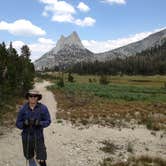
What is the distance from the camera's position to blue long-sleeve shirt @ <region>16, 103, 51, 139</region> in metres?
7.87

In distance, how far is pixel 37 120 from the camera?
7812 millimetres

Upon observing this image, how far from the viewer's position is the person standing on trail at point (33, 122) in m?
7.82

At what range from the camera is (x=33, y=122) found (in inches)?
309

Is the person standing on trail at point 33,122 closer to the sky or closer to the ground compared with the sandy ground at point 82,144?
closer to the sky

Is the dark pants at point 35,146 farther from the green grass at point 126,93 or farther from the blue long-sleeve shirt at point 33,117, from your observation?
the green grass at point 126,93

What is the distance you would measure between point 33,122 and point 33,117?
123 millimetres

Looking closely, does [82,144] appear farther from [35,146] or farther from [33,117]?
[33,117]

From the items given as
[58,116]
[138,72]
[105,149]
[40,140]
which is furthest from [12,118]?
[138,72]

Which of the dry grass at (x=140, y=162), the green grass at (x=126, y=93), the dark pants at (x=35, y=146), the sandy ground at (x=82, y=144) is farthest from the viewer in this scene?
the green grass at (x=126, y=93)

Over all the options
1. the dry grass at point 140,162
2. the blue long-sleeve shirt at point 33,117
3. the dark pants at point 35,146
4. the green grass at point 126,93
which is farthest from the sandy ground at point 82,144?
the green grass at point 126,93

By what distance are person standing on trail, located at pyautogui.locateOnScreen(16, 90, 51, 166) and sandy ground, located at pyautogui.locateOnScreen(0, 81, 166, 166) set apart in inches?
118

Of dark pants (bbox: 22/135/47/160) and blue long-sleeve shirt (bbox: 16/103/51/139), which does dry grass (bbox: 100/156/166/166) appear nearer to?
dark pants (bbox: 22/135/47/160)

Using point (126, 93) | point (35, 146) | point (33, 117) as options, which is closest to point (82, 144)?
point (35, 146)

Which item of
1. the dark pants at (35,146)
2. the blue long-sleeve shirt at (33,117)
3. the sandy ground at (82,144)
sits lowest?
the sandy ground at (82,144)
